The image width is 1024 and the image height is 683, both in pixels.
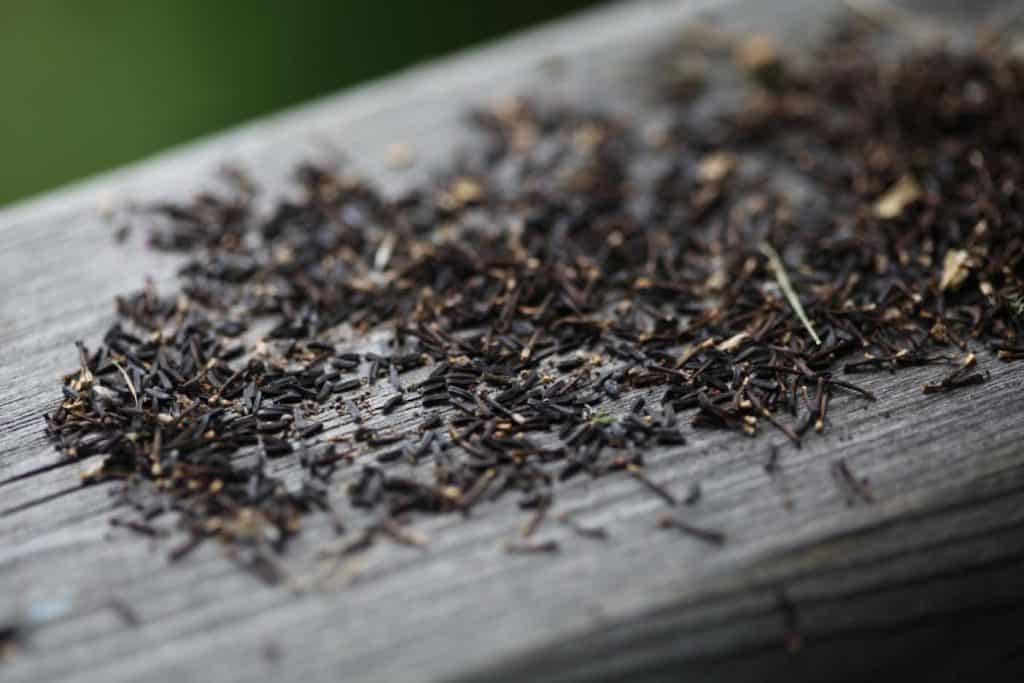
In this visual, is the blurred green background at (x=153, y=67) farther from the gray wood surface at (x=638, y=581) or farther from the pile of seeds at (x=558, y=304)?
the gray wood surface at (x=638, y=581)

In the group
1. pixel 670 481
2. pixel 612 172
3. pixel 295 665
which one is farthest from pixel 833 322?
pixel 295 665

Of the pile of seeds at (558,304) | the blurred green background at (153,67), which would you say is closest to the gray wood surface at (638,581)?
the pile of seeds at (558,304)

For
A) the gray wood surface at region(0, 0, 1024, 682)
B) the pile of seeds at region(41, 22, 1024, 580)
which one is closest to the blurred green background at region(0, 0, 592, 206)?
the pile of seeds at region(41, 22, 1024, 580)

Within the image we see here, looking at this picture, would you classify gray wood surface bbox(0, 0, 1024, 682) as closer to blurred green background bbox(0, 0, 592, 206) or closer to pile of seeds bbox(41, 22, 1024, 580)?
pile of seeds bbox(41, 22, 1024, 580)

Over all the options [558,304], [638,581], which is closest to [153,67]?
[558,304]

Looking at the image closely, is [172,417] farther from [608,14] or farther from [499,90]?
[608,14]

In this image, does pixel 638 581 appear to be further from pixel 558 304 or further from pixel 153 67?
pixel 153 67
